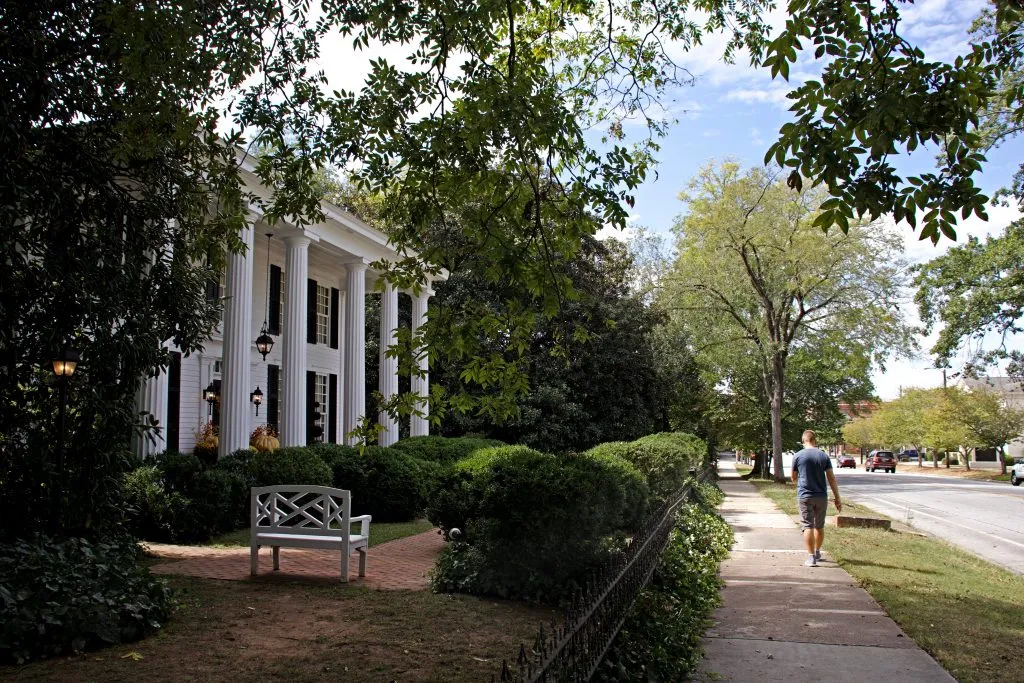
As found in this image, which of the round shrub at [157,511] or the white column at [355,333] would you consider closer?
the round shrub at [157,511]

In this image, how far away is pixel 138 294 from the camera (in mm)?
7730

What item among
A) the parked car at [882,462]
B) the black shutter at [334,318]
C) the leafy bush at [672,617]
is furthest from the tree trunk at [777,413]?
the parked car at [882,462]

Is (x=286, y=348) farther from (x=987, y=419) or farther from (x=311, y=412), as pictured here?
(x=987, y=419)

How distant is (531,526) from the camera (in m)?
7.28

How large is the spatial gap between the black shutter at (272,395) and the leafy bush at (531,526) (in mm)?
13890

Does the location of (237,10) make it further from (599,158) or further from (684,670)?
(684,670)

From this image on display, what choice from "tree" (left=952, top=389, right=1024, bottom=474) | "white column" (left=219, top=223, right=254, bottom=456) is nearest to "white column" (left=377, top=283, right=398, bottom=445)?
"white column" (left=219, top=223, right=254, bottom=456)

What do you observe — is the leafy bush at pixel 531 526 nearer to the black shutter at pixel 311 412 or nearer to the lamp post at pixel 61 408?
the lamp post at pixel 61 408

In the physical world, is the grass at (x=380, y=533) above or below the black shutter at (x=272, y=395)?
below

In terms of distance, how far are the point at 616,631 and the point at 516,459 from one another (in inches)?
103

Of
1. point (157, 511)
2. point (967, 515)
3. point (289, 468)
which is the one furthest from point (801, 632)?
point (967, 515)

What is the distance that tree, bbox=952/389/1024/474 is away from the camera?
173 ft

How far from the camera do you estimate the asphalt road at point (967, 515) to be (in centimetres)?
1360

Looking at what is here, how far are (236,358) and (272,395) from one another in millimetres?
6221
